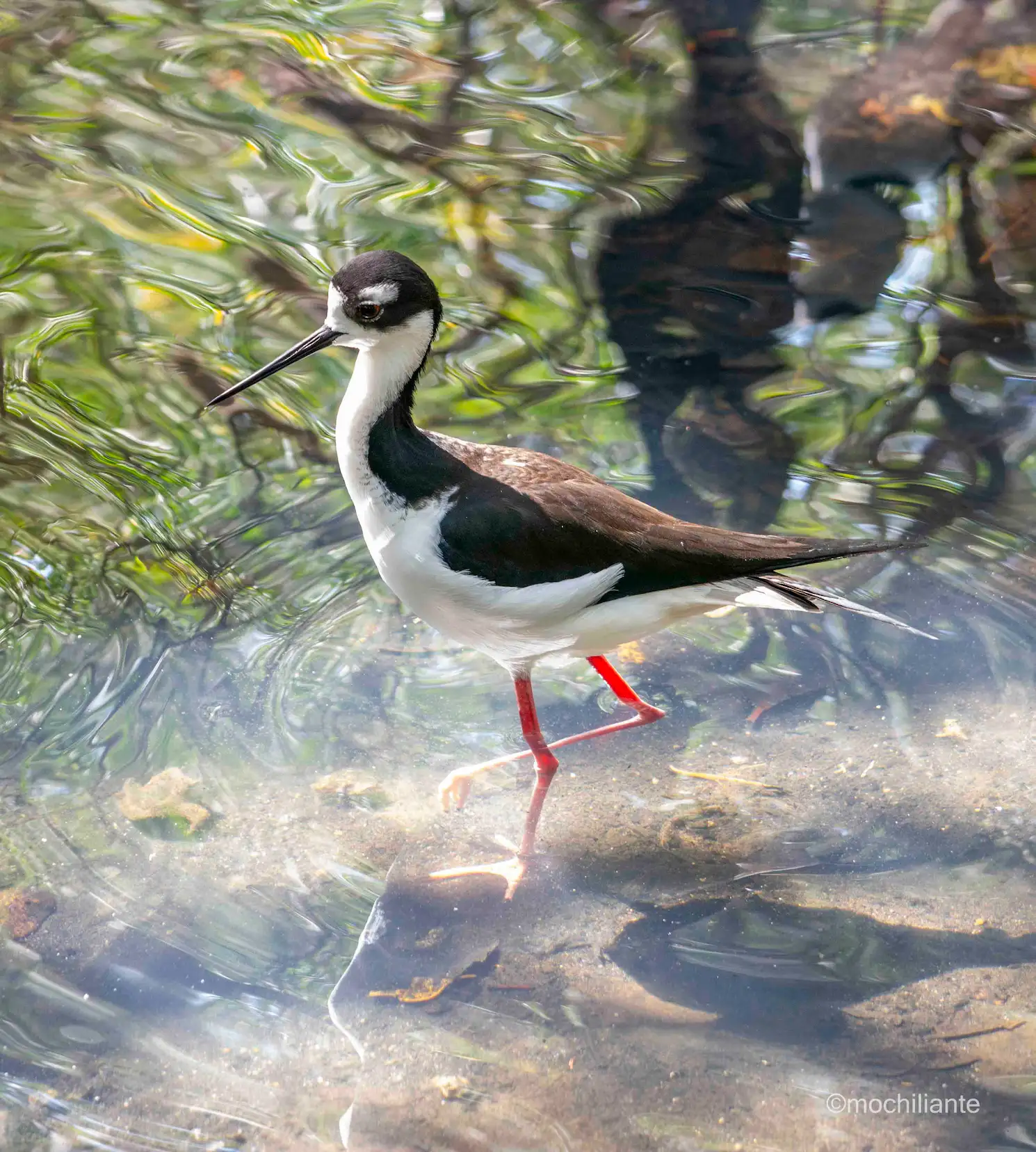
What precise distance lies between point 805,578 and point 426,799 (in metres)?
1.69

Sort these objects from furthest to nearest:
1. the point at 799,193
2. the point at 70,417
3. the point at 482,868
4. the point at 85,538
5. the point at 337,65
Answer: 1. the point at 337,65
2. the point at 799,193
3. the point at 70,417
4. the point at 85,538
5. the point at 482,868

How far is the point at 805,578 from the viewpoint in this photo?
462 cm

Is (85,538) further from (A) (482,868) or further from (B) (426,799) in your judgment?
(A) (482,868)

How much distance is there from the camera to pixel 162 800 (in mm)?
3830

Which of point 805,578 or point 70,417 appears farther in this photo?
point 70,417

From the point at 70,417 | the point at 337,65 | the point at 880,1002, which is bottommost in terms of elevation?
the point at 880,1002

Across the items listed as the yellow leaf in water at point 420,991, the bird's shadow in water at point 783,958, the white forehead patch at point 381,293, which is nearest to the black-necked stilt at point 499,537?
the white forehead patch at point 381,293

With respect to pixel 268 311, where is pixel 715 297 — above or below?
below

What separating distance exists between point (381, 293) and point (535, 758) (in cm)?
153

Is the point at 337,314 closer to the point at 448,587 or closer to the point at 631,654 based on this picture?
the point at 448,587

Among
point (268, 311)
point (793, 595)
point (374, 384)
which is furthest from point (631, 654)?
point (268, 311)

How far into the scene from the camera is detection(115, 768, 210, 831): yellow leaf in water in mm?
3781

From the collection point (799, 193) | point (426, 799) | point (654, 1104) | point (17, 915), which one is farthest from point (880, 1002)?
point (799, 193)

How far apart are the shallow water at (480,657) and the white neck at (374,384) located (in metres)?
1.00
